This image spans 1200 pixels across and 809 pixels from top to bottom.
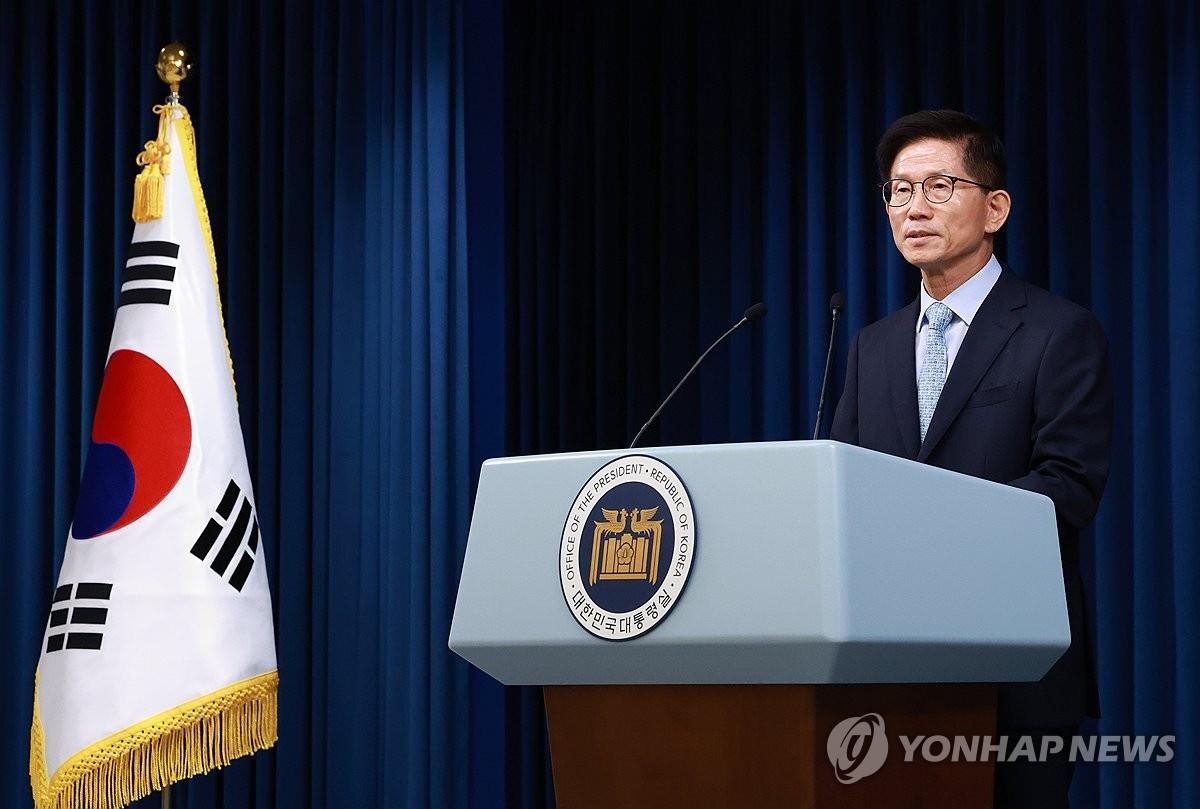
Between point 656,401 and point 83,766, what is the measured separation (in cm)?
209

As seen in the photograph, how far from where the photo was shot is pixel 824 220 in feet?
14.2

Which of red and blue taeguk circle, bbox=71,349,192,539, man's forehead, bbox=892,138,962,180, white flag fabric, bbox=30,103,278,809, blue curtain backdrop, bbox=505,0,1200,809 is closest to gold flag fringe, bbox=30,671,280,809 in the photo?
white flag fabric, bbox=30,103,278,809

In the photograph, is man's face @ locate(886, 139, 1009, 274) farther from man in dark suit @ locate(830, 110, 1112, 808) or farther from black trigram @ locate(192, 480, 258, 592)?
black trigram @ locate(192, 480, 258, 592)

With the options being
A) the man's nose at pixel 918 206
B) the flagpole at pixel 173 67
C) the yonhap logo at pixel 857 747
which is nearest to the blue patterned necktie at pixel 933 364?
the man's nose at pixel 918 206

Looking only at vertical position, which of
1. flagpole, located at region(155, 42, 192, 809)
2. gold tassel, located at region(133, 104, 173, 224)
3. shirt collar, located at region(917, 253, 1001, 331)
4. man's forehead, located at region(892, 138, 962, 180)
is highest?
flagpole, located at region(155, 42, 192, 809)

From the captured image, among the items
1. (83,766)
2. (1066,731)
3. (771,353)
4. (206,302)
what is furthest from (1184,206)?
(83,766)

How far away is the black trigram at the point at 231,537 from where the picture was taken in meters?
3.25

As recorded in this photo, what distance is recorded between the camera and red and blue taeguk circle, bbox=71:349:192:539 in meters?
3.22

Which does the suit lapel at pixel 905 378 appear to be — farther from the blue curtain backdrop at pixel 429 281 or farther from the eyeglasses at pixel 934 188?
the blue curtain backdrop at pixel 429 281

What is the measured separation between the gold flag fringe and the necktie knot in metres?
1.73

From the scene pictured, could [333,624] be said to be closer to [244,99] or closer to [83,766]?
[83,766]

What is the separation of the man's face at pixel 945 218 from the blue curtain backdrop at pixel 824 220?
1.55m

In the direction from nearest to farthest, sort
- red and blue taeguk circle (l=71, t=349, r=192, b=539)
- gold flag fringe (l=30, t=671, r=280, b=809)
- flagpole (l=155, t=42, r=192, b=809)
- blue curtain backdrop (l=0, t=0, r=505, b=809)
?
1. gold flag fringe (l=30, t=671, r=280, b=809)
2. red and blue taeguk circle (l=71, t=349, r=192, b=539)
3. flagpole (l=155, t=42, r=192, b=809)
4. blue curtain backdrop (l=0, t=0, r=505, b=809)

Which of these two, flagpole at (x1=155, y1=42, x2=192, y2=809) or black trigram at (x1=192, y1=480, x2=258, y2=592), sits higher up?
flagpole at (x1=155, y1=42, x2=192, y2=809)
